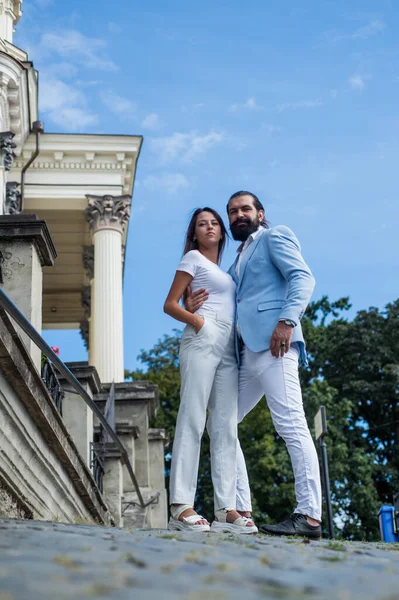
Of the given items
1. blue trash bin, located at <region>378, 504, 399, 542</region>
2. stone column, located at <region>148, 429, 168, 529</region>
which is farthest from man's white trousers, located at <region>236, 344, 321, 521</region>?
stone column, located at <region>148, 429, 168, 529</region>

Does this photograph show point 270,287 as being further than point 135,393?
No

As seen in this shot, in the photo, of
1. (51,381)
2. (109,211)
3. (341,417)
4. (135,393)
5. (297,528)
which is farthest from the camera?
(341,417)

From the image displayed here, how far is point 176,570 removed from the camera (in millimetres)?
2893

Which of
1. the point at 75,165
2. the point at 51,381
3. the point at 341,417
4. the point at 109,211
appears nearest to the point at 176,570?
the point at 51,381

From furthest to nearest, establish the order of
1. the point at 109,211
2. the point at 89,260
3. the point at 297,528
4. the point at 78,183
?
the point at 89,260, the point at 78,183, the point at 109,211, the point at 297,528

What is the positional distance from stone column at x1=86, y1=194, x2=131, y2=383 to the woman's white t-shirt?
49.3 ft

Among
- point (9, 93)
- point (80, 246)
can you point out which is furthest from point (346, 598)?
point (80, 246)

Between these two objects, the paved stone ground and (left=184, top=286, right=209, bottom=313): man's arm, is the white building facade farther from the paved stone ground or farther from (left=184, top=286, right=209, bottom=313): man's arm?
the paved stone ground

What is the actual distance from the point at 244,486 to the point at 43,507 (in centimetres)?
248

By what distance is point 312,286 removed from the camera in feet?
21.1

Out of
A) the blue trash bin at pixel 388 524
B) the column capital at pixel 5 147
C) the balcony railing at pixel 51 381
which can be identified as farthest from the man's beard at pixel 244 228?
the column capital at pixel 5 147

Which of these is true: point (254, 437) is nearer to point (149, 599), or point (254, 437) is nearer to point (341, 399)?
point (341, 399)

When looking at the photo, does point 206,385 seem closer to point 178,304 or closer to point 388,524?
point 178,304

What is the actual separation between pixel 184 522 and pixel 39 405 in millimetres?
1904
